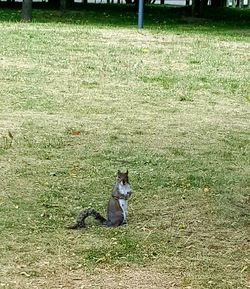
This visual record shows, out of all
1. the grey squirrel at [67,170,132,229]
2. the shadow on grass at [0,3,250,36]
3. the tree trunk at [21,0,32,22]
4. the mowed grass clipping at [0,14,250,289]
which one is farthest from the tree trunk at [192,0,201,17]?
the grey squirrel at [67,170,132,229]

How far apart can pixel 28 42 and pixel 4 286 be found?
39.9 ft

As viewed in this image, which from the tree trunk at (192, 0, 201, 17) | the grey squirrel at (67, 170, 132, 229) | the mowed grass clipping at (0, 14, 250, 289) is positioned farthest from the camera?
the tree trunk at (192, 0, 201, 17)

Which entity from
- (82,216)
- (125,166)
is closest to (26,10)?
(125,166)

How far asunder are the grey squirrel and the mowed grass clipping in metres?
0.08

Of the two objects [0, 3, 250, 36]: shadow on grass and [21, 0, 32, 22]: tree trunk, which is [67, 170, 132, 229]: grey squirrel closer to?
[0, 3, 250, 36]: shadow on grass

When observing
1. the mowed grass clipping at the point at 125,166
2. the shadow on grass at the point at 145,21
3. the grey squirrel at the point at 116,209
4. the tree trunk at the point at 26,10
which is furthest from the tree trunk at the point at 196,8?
the grey squirrel at the point at 116,209

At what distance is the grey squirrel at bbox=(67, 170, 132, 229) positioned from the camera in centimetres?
566

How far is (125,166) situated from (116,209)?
1.91m

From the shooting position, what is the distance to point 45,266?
5121mm

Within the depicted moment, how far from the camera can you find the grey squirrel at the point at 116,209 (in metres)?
5.66

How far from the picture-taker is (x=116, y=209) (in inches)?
225

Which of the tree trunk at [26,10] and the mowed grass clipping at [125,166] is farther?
the tree trunk at [26,10]

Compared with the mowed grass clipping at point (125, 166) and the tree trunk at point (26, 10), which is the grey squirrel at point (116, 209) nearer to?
the mowed grass clipping at point (125, 166)

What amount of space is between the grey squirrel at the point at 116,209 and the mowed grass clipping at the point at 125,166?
0.08m
